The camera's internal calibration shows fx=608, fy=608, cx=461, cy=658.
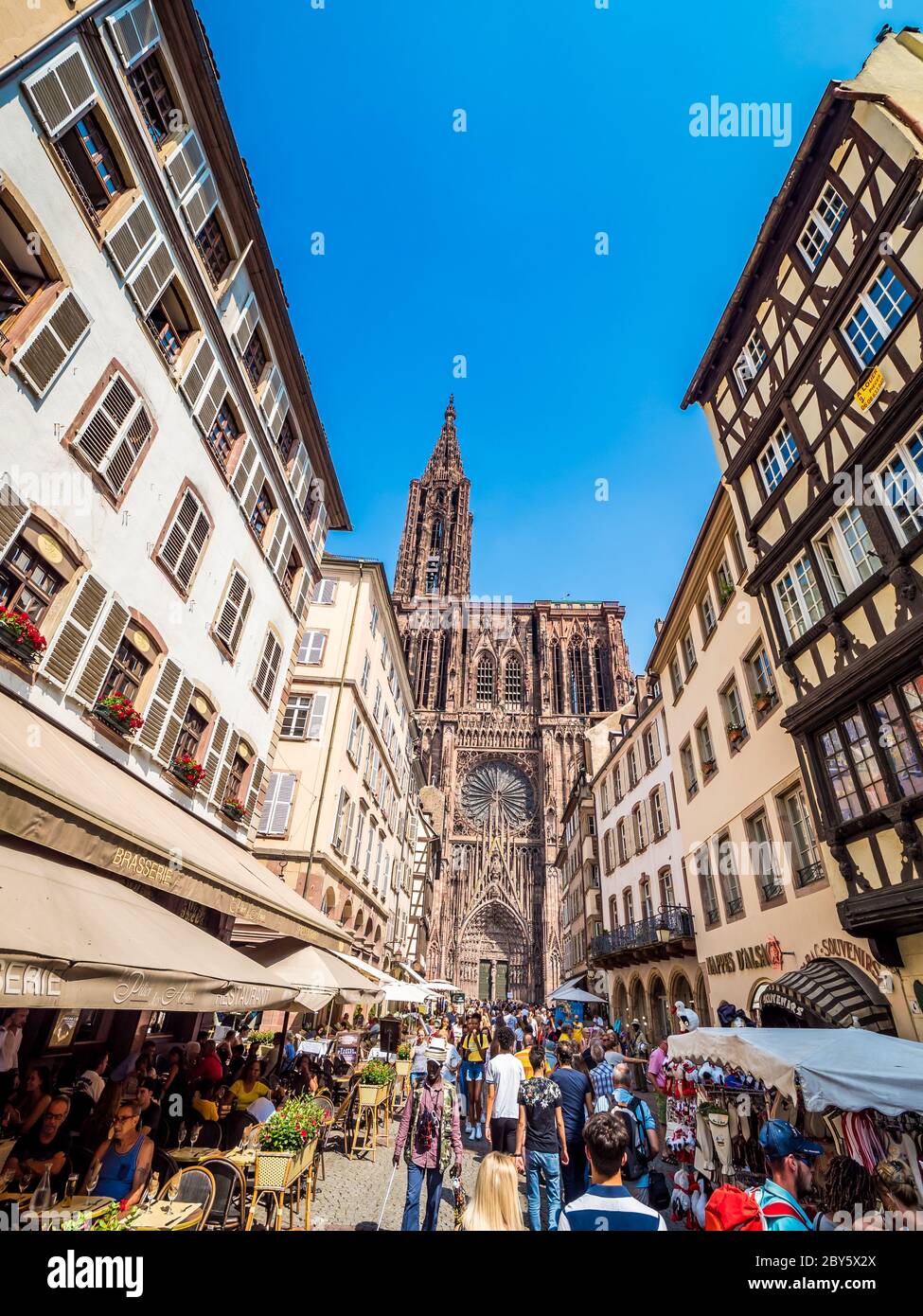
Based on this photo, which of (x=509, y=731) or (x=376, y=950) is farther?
(x=509, y=731)

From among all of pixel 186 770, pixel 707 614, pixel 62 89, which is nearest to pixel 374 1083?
pixel 186 770

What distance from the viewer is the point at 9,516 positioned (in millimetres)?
6430

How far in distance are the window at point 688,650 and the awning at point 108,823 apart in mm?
12526

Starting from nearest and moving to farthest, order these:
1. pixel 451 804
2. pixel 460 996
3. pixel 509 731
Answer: pixel 460 996 < pixel 451 804 < pixel 509 731

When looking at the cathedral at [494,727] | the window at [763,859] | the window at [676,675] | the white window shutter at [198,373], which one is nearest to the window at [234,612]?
the white window shutter at [198,373]

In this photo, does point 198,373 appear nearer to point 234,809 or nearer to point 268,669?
point 268,669

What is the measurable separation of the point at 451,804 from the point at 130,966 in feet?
179

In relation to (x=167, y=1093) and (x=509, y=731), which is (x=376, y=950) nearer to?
(x=167, y=1093)

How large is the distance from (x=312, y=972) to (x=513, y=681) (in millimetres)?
57979

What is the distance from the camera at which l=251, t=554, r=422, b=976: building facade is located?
1736 cm

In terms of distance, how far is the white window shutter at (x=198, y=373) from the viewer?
10.2 metres
